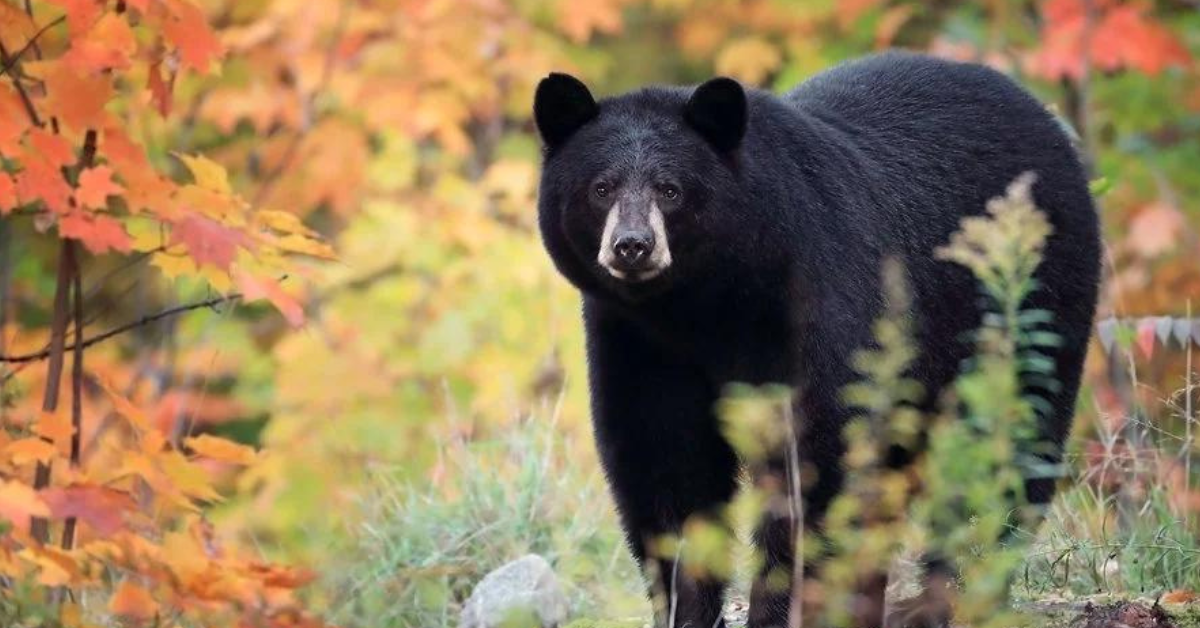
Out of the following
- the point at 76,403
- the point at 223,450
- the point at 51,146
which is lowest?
the point at 223,450

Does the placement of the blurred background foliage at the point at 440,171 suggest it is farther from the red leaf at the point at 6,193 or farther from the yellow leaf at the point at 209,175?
the red leaf at the point at 6,193

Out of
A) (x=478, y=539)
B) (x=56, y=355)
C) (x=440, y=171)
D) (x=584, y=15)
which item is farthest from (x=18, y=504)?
(x=440, y=171)

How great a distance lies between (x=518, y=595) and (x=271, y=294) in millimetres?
1091

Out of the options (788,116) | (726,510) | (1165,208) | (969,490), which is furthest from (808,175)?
(1165,208)

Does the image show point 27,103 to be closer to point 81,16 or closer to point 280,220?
point 81,16

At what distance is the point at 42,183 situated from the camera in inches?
168

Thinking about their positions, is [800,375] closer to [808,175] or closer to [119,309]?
[808,175]

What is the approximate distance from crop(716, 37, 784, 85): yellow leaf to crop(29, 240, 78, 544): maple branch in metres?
7.41

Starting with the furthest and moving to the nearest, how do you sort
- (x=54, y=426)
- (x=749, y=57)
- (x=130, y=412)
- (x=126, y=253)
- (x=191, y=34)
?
(x=749, y=57), (x=191, y=34), (x=126, y=253), (x=130, y=412), (x=54, y=426)

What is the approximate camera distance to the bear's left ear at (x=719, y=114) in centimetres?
469

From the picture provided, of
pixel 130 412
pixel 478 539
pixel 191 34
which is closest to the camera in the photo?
pixel 130 412

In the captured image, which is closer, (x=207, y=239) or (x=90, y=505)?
(x=90, y=505)

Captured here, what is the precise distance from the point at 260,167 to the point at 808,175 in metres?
8.04

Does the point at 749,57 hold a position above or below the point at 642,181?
above
